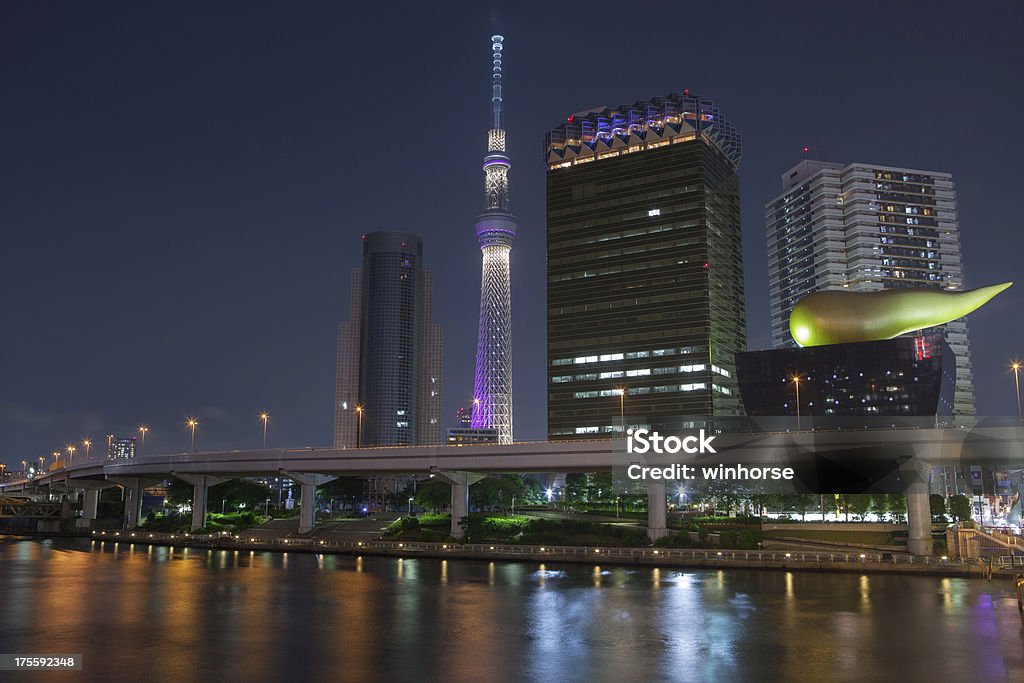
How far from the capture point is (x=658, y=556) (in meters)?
68.9

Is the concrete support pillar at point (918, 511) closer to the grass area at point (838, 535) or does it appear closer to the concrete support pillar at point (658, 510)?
the grass area at point (838, 535)

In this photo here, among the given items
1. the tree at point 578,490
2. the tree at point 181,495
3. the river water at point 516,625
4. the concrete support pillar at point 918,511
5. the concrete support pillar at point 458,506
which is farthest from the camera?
the tree at point 578,490

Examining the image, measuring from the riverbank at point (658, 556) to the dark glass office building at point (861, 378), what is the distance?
2487 inches

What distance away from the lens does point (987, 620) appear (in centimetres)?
3988

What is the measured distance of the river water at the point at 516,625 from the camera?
30000 millimetres

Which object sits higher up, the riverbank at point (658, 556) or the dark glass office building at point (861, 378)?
the dark glass office building at point (861, 378)

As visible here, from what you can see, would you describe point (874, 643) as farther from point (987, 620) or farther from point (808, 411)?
point (808, 411)

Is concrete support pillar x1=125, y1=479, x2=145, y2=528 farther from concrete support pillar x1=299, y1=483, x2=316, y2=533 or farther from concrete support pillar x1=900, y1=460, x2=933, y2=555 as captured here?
concrete support pillar x1=900, y1=460, x2=933, y2=555

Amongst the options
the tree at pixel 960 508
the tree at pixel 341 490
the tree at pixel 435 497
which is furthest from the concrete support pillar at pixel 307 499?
the tree at pixel 341 490

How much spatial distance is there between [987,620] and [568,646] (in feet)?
69.1

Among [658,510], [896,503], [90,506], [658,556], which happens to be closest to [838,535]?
[658,510]

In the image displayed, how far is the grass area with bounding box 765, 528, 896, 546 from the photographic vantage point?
7556cm

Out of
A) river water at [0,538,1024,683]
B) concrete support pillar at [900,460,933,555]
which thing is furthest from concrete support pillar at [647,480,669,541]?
concrete support pillar at [900,460,933,555]

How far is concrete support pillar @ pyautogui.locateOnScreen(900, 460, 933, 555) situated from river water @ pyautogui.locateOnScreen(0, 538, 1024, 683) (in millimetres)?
9297
